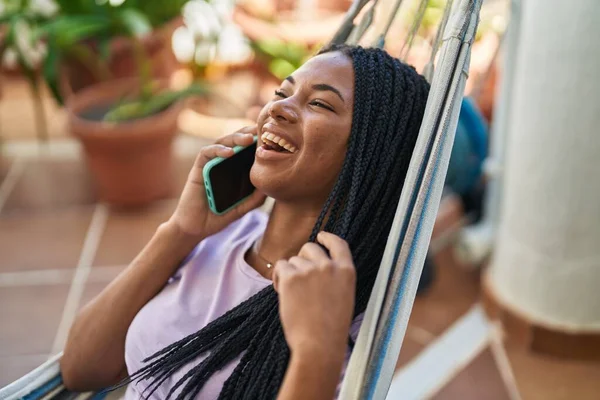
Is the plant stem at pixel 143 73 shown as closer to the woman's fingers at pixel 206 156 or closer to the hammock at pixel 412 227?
the woman's fingers at pixel 206 156

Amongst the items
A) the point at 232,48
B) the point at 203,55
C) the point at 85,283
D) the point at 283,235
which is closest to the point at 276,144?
the point at 283,235

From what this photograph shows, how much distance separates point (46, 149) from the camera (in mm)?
3348

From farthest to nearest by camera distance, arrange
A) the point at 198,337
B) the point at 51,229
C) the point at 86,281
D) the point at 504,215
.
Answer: the point at 51,229 < the point at 86,281 < the point at 504,215 < the point at 198,337

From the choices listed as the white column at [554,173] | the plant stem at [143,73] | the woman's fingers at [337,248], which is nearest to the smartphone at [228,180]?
the woman's fingers at [337,248]

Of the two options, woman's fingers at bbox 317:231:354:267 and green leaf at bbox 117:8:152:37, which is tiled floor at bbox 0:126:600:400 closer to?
green leaf at bbox 117:8:152:37

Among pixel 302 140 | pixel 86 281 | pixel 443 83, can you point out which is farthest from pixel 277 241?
pixel 86 281

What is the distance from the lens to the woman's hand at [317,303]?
35.9 inches

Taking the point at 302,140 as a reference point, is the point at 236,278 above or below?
below

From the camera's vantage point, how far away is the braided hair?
1.06 meters

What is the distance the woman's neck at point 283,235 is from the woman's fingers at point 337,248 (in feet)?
0.42

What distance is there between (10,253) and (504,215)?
172 cm

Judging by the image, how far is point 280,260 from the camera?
998 mm

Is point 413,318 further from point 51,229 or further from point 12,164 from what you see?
point 12,164

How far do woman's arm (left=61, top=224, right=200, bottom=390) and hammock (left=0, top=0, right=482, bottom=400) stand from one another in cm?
41
